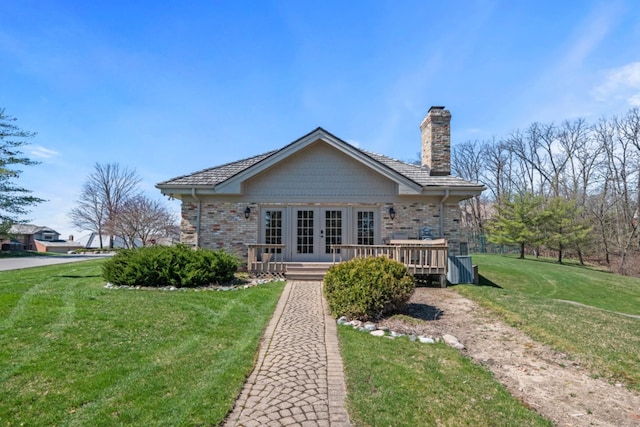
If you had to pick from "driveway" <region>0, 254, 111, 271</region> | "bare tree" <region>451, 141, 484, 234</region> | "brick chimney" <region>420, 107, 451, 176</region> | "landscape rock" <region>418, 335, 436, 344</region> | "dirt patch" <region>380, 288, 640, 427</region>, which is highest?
"bare tree" <region>451, 141, 484, 234</region>

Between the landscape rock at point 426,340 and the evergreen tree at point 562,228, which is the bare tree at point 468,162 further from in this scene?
the landscape rock at point 426,340

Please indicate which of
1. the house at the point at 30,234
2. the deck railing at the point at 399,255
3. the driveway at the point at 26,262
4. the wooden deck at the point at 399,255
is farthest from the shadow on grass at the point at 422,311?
the house at the point at 30,234

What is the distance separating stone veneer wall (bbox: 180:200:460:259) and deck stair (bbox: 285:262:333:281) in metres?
2.25

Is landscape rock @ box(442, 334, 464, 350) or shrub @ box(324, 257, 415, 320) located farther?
shrub @ box(324, 257, 415, 320)

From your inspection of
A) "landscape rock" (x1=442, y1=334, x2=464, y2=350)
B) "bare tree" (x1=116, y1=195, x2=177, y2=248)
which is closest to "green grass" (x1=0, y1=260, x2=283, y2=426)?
"landscape rock" (x1=442, y1=334, x2=464, y2=350)

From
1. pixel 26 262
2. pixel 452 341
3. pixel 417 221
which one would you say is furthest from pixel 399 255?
pixel 26 262

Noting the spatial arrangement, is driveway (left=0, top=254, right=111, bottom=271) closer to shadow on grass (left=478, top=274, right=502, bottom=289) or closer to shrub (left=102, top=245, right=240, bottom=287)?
shrub (left=102, top=245, right=240, bottom=287)

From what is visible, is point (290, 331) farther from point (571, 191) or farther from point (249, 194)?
point (571, 191)

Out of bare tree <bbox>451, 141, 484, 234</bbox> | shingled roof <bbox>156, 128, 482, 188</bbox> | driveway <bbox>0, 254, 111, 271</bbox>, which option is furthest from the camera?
bare tree <bbox>451, 141, 484, 234</bbox>

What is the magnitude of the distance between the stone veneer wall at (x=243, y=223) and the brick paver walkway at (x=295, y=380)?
266 inches

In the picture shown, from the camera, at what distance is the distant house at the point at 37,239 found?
39594 millimetres

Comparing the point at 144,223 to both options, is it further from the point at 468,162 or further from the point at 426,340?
the point at 468,162

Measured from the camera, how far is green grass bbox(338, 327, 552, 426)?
10.5 ft

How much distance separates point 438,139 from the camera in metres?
13.8
